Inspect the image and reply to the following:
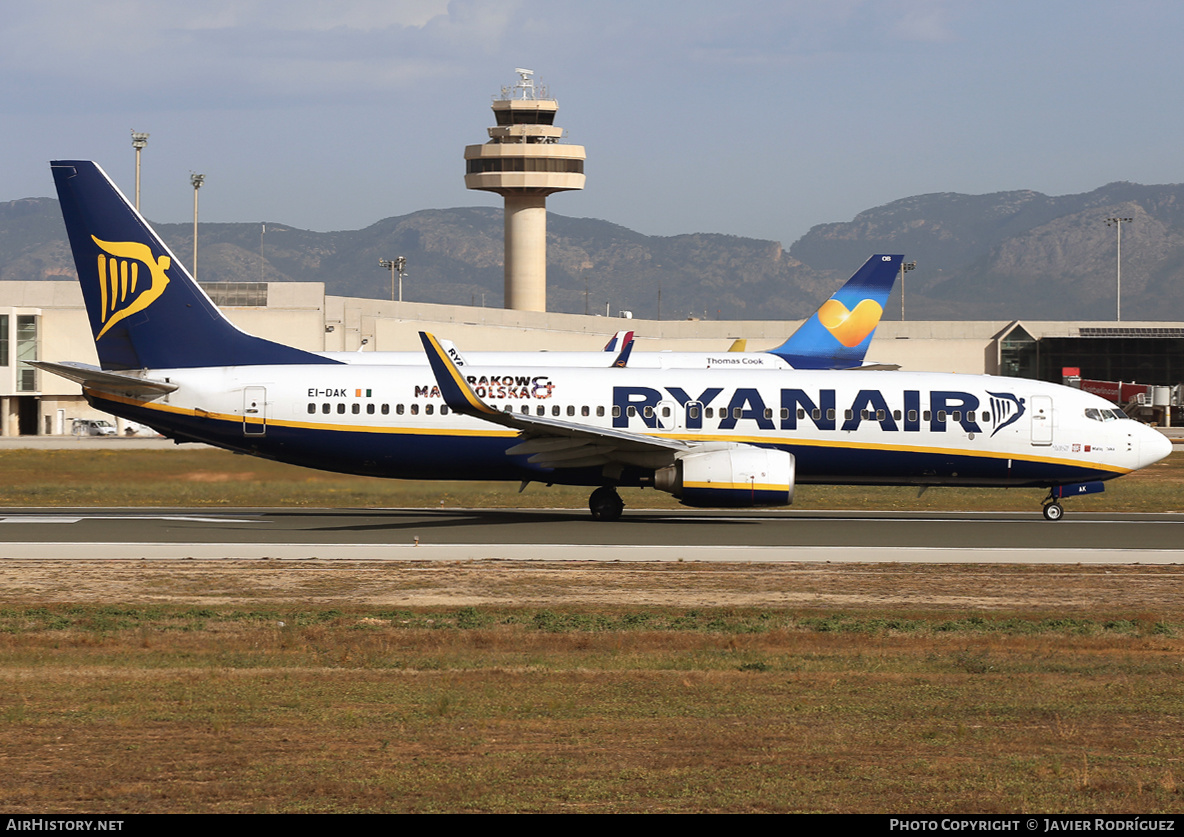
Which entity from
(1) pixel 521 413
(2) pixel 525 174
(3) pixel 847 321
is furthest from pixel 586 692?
(2) pixel 525 174

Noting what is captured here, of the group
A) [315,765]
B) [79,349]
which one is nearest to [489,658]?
[315,765]

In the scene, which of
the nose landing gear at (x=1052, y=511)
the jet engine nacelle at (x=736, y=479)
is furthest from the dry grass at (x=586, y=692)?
the nose landing gear at (x=1052, y=511)

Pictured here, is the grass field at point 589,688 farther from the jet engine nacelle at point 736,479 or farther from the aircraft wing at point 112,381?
the aircraft wing at point 112,381

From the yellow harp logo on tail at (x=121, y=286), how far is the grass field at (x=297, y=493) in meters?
5.70

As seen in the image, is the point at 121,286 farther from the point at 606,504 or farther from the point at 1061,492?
the point at 1061,492

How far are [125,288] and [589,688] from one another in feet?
75.6

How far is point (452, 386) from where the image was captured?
Result: 29.8 m

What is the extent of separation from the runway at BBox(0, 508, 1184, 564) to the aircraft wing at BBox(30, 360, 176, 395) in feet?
10.4

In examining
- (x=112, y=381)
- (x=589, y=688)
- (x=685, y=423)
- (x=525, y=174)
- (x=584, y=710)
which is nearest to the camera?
(x=584, y=710)

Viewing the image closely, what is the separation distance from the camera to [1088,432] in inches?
1280

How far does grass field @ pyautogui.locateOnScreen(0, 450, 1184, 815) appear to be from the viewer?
9828 millimetres

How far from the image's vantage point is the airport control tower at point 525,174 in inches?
5059
